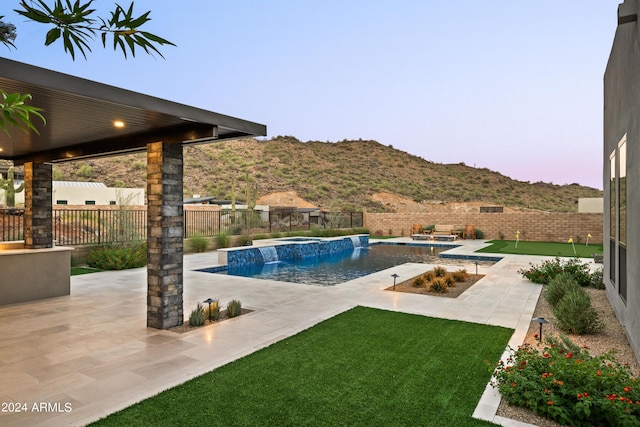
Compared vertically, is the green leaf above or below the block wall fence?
above

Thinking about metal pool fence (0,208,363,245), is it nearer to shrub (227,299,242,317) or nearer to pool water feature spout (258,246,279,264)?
pool water feature spout (258,246,279,264)

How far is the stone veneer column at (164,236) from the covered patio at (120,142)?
1cm

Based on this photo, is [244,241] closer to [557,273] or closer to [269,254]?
[269,254]

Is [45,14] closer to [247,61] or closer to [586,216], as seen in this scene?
[586,216]

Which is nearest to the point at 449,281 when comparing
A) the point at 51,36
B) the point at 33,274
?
the point at 33,274

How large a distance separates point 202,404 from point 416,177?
164 feet

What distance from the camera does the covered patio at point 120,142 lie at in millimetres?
3910

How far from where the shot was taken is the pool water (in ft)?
33.2

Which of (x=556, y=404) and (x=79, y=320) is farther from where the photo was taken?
(x=79, y=320)

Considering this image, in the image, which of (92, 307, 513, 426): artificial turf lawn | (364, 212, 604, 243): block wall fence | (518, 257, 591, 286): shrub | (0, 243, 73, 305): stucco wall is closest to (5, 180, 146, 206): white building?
(364, 212, 604, 243): block wall fence

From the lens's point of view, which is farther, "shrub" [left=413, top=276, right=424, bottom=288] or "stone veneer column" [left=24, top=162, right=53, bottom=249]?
"shrub" [left=413, top=276, right=424, bottom=288]

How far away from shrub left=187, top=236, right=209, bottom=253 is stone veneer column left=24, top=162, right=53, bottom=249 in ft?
20.1

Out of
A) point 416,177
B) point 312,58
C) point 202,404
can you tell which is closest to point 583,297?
point 202,404

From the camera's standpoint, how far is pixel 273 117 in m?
58.4
